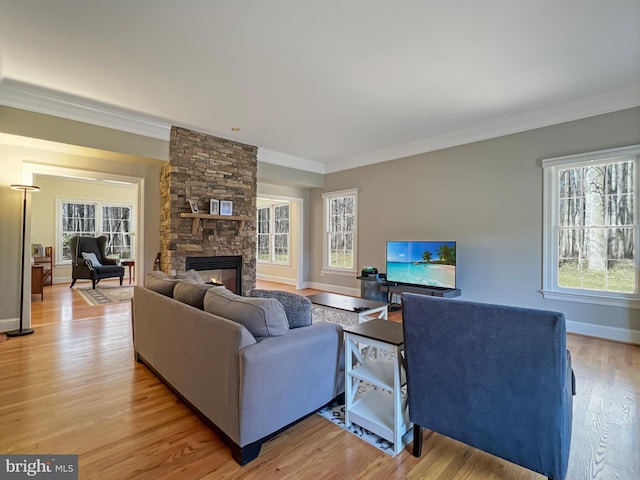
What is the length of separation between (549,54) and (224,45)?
287 centimetres

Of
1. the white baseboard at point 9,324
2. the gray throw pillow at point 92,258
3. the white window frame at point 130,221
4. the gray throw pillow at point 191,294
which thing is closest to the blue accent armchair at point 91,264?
the gray throw pillow at point 92,258

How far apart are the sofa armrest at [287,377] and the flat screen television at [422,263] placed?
3.05m

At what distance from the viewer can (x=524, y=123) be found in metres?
4.20

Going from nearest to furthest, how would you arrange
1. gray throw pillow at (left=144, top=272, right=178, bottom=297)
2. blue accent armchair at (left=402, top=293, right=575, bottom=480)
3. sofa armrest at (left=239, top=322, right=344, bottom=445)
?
blue accent armchair at (left=402, top=293, right=575, bottom=480) < sofa armrest at (left=239, top=322, right=344, bottom=445) < gray throw pillow at (left=144, top=272, right=178, bottom=297)

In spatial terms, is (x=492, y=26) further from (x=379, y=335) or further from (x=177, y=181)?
(x=177, y=181)

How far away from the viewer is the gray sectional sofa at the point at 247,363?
5.36 feet

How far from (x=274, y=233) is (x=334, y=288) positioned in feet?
9.03

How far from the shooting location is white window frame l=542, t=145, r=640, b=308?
11.6ft

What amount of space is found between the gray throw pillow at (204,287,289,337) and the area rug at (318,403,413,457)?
29.1 inches

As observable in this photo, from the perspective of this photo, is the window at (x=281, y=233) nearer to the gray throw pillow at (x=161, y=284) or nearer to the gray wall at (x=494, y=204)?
the gray wall at (x=494, y=204)

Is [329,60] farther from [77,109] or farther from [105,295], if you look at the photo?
[105,295]

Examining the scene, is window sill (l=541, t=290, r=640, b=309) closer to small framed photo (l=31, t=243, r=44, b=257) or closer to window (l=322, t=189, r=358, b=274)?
window (l=322, t=189, r=358, b=274)

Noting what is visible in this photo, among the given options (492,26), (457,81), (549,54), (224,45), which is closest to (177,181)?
(224,45)

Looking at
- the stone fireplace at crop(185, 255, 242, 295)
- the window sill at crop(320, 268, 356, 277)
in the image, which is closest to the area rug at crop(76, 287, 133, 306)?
the stone fireplace at crop(185, 255, 242, 295)
